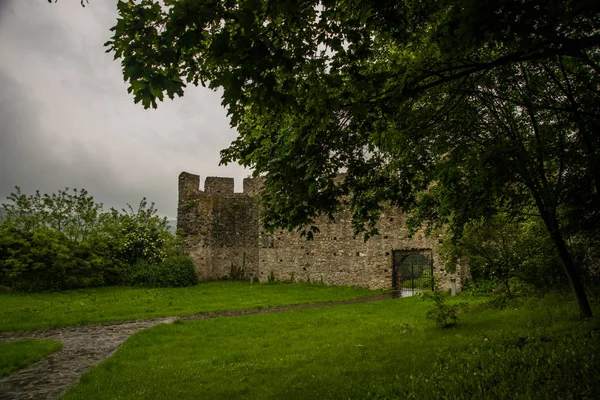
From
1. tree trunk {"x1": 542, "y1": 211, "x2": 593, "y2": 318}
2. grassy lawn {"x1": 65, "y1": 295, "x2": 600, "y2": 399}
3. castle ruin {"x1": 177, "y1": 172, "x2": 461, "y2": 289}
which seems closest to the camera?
grassy lawn {"x1": 65, "y1": 295, "x2": 600, "y2": 399}

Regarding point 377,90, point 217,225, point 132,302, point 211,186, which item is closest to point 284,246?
point 217,225

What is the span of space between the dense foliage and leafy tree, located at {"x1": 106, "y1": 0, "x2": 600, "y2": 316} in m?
19.4

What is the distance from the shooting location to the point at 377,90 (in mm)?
4734

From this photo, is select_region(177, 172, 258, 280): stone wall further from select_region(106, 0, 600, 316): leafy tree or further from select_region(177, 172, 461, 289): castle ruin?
select_region(106, 0, 600, 316): leafy tree

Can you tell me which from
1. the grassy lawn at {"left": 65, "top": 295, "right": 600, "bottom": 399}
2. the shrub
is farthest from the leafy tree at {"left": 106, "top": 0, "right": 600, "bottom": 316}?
the grassy lawn at {"left": 65, "top": 295, "right": 600, "bottom": 399}

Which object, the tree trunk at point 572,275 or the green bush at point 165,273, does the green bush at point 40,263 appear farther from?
the tree trunk at point 572,275

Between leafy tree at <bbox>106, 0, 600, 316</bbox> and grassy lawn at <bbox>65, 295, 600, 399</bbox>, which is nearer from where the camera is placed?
leafy tree at <bbox>106, 0, 600, 316</bbox>

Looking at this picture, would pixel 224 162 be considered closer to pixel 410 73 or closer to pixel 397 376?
pixel 410 73

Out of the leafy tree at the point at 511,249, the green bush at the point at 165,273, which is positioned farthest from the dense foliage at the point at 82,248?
the leafy tree at the point at 511,249

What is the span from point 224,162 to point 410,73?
10.6ft

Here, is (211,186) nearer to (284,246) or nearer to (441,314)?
(284,246)

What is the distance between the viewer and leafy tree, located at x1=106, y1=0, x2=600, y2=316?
130 inches

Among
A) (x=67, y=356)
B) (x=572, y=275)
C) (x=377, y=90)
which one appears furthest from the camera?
(x=67, y=356)

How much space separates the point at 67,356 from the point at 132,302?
314 inches
